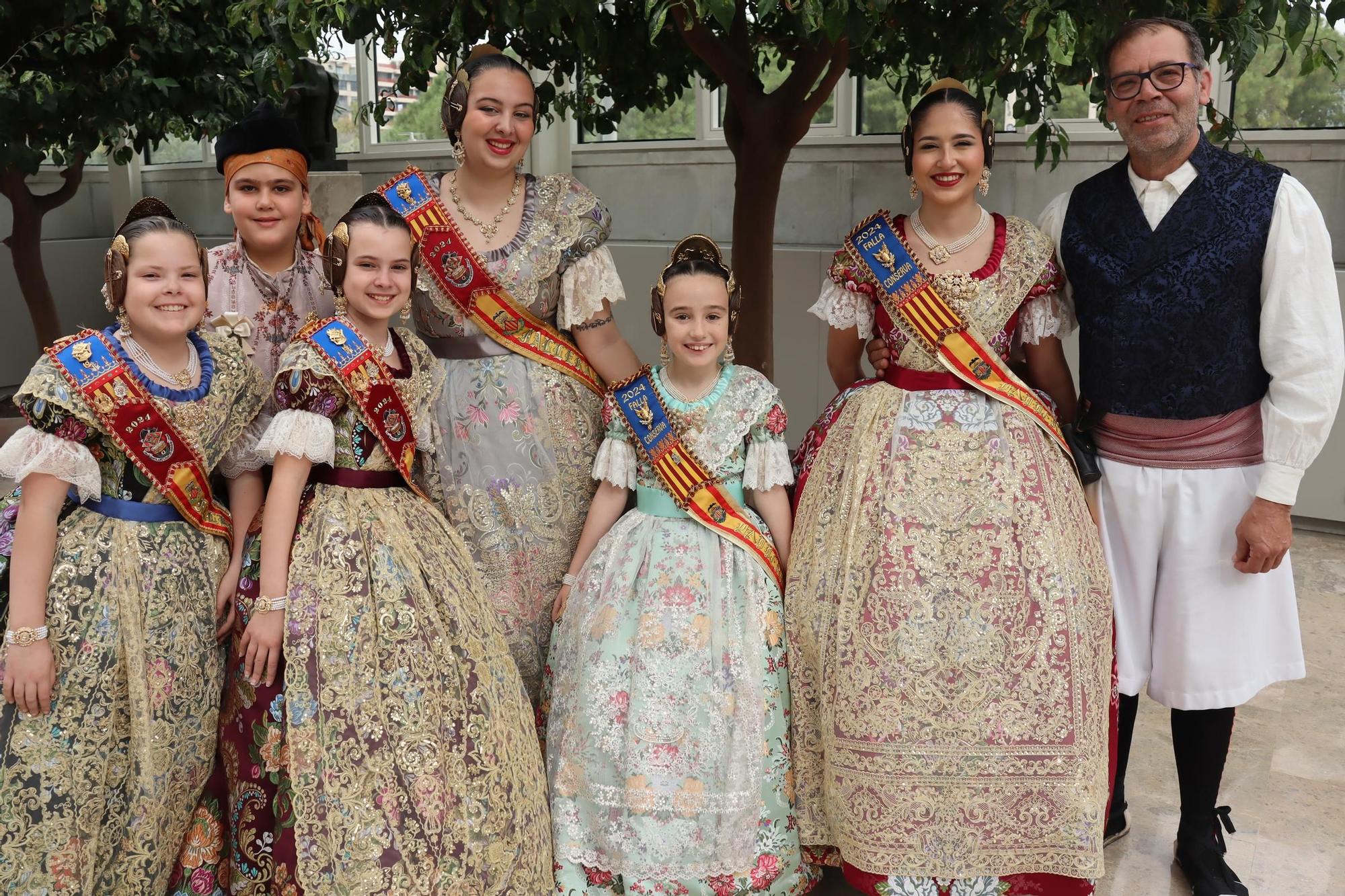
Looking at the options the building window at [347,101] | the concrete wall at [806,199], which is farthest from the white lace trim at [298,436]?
the building window at [347,101]

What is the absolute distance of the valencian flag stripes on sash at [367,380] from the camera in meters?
2.46

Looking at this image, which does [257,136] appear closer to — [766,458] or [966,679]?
[766,458]

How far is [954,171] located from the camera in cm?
266

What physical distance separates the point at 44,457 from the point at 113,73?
3631mm

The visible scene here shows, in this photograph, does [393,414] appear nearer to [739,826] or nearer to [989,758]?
[739,826]

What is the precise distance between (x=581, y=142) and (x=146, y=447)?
5538mm

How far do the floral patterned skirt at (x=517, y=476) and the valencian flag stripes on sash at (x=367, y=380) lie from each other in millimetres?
316

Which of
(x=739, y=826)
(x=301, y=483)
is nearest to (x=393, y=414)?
(x=301, y=483)

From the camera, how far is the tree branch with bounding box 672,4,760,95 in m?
3.49

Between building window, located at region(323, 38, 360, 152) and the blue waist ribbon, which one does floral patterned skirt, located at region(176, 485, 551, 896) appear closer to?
the blue waist ribbon

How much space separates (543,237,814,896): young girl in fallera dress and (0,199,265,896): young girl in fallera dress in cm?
83

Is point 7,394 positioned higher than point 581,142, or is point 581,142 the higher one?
point 581,142

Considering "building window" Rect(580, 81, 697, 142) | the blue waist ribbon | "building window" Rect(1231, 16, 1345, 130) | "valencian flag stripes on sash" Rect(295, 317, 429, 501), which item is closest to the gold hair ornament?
"valencian flag stripes on sash" Rect(295, 317, 429, 501)

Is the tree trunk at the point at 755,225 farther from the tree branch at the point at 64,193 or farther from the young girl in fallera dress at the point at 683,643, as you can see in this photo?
the tree branch at the point at 64,193
